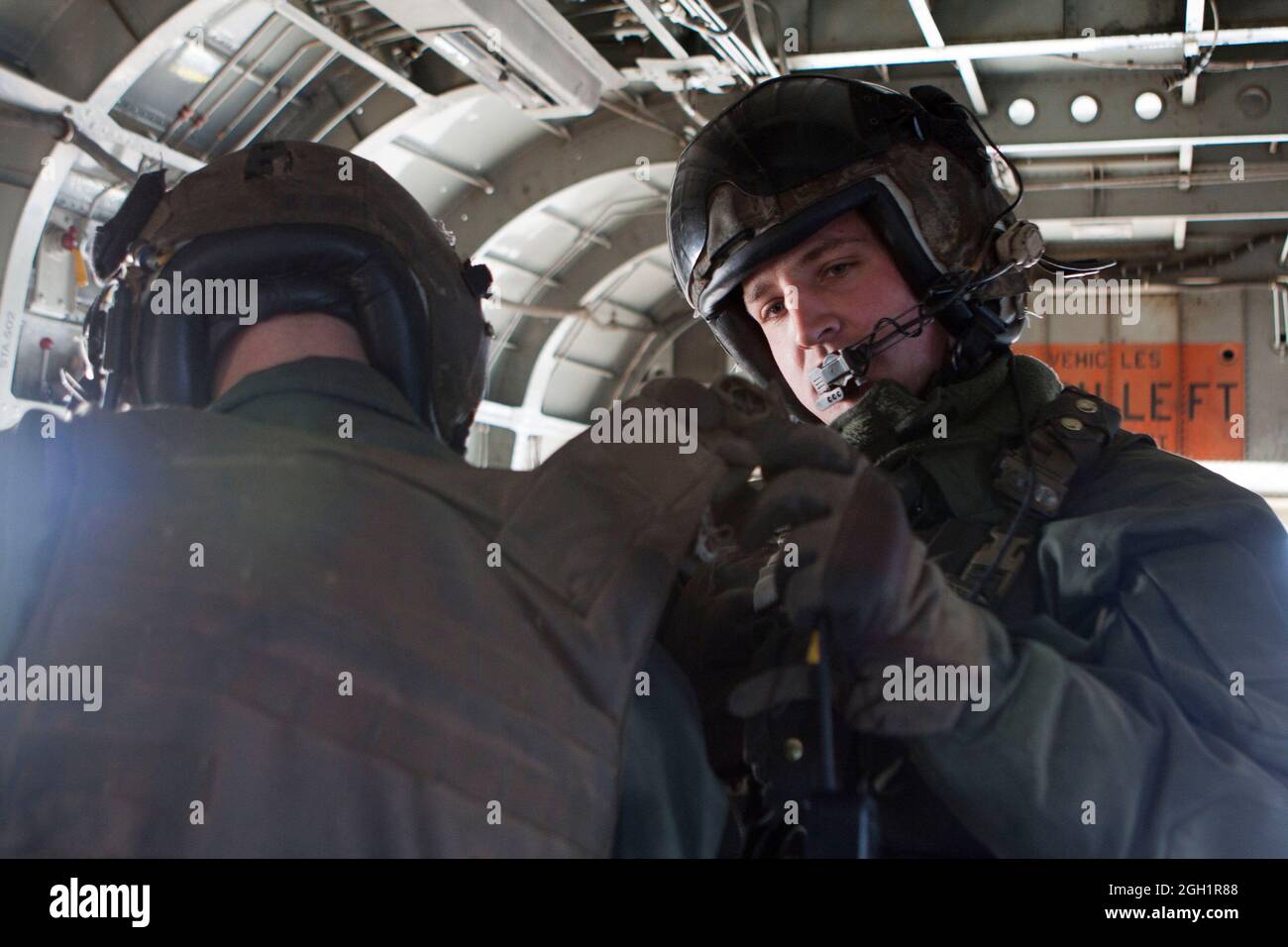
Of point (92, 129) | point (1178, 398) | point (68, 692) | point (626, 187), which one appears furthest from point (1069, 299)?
point (68, 692)

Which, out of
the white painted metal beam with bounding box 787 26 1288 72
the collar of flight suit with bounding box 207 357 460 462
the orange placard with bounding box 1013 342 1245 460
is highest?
the white painted metal beam with bounding box 787 26 1288 72

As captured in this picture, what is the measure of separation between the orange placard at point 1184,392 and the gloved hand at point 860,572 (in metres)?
8.19

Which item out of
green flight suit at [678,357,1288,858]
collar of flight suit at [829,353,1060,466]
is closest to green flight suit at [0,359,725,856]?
green flight suit at [678,357,1288,858]

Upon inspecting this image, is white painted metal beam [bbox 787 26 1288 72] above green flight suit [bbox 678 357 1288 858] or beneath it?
above

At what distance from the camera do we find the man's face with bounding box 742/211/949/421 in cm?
210

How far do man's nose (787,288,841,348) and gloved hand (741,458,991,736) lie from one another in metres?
0.87

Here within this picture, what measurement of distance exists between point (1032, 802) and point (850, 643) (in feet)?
1.11

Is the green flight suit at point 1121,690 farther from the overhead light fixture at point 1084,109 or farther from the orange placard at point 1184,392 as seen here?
the orange placard at point 1184,392

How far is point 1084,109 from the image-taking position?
626cm

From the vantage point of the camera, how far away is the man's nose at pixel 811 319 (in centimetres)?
210

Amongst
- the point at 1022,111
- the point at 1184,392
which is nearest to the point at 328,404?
the point at 1022,111

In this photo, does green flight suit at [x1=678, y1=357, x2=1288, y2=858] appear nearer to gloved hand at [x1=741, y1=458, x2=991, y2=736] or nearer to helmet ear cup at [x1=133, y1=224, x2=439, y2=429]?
gloved hand at [x1=741, y1=458, x2=991, y2=736]

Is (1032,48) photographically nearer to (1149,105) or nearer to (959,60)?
(959,60)
